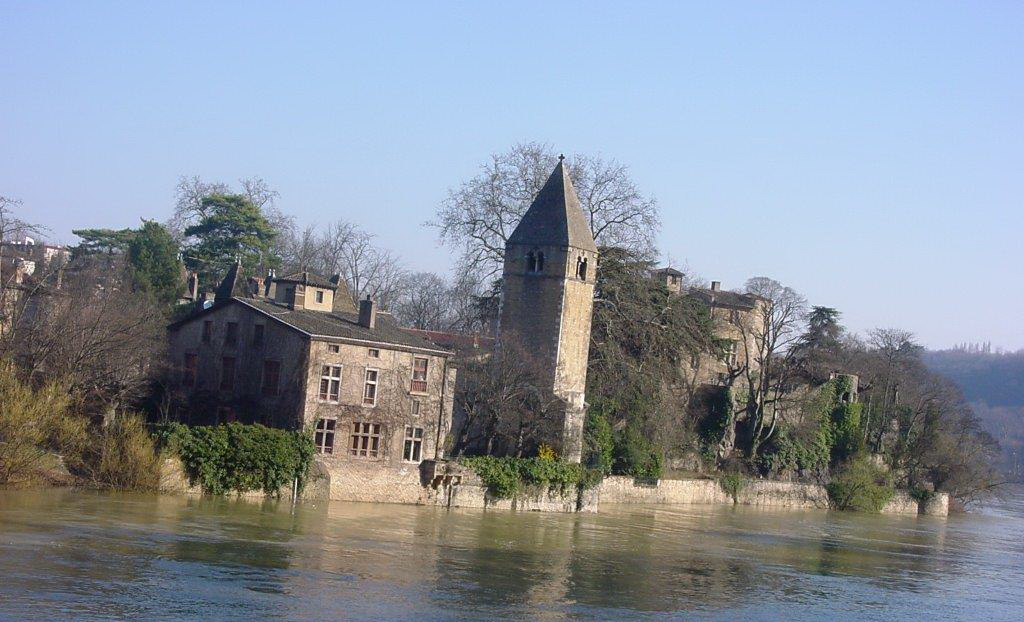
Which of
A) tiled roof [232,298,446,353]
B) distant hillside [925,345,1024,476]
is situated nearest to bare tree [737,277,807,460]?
tiled roof [232,298,446,353]

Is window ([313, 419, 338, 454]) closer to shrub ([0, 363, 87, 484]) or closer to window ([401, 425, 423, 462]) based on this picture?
window ([401, 425, 423, 462])

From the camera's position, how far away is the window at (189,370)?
44719 millimetres

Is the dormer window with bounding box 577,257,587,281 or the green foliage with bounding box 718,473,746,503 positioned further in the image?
the green foliage with bounding box 718,473,746,503

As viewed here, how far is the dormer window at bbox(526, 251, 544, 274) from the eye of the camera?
4856 centimetres

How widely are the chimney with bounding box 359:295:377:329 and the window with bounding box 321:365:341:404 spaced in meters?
2.96

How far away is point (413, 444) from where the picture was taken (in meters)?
43.6

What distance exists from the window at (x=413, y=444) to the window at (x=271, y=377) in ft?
14.4

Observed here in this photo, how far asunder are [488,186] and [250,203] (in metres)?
22.0

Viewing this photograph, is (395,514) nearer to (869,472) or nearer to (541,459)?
(541,459)

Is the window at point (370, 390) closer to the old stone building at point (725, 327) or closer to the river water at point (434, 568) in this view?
the river water at point (434, 568)

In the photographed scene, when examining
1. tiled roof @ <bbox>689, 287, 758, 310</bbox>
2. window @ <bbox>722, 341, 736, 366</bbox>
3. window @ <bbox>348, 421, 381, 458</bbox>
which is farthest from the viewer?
tiled roof @ <bbox>689, 287, 758, 310</bbox>

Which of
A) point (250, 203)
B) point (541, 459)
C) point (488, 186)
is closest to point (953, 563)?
point (541, 459)

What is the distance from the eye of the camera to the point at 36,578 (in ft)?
80.5

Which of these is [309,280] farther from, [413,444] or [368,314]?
[413,444]
